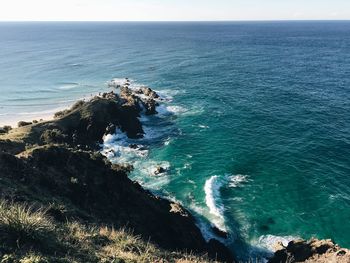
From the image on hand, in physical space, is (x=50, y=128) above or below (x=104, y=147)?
above

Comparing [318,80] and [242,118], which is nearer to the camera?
[242,118]

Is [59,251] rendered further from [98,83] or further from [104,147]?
[98,83]

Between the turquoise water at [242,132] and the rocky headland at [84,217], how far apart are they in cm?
560

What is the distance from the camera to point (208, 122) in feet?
252

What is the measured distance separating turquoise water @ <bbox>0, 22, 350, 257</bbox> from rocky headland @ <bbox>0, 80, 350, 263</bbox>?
5.60 m

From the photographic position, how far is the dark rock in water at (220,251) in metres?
37.4

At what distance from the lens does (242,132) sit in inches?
2776

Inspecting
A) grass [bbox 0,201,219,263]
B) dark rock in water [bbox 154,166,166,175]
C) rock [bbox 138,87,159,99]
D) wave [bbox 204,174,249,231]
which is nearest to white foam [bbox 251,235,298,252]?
wave [bbox 204,174,249,231]

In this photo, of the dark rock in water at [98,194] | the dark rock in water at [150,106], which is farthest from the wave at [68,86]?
the dark rock in water at [98,194]

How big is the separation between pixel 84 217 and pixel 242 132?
49.6m

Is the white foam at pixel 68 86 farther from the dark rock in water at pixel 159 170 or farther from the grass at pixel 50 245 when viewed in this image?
the grass at pixel 50 245

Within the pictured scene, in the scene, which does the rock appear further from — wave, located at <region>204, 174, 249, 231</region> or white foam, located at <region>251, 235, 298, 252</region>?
white foam, located at <region>251, 235, 298, 252</region>

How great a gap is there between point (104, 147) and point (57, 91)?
52489 mm

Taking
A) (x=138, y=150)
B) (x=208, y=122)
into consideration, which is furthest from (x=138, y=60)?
(x=138, y=150)
